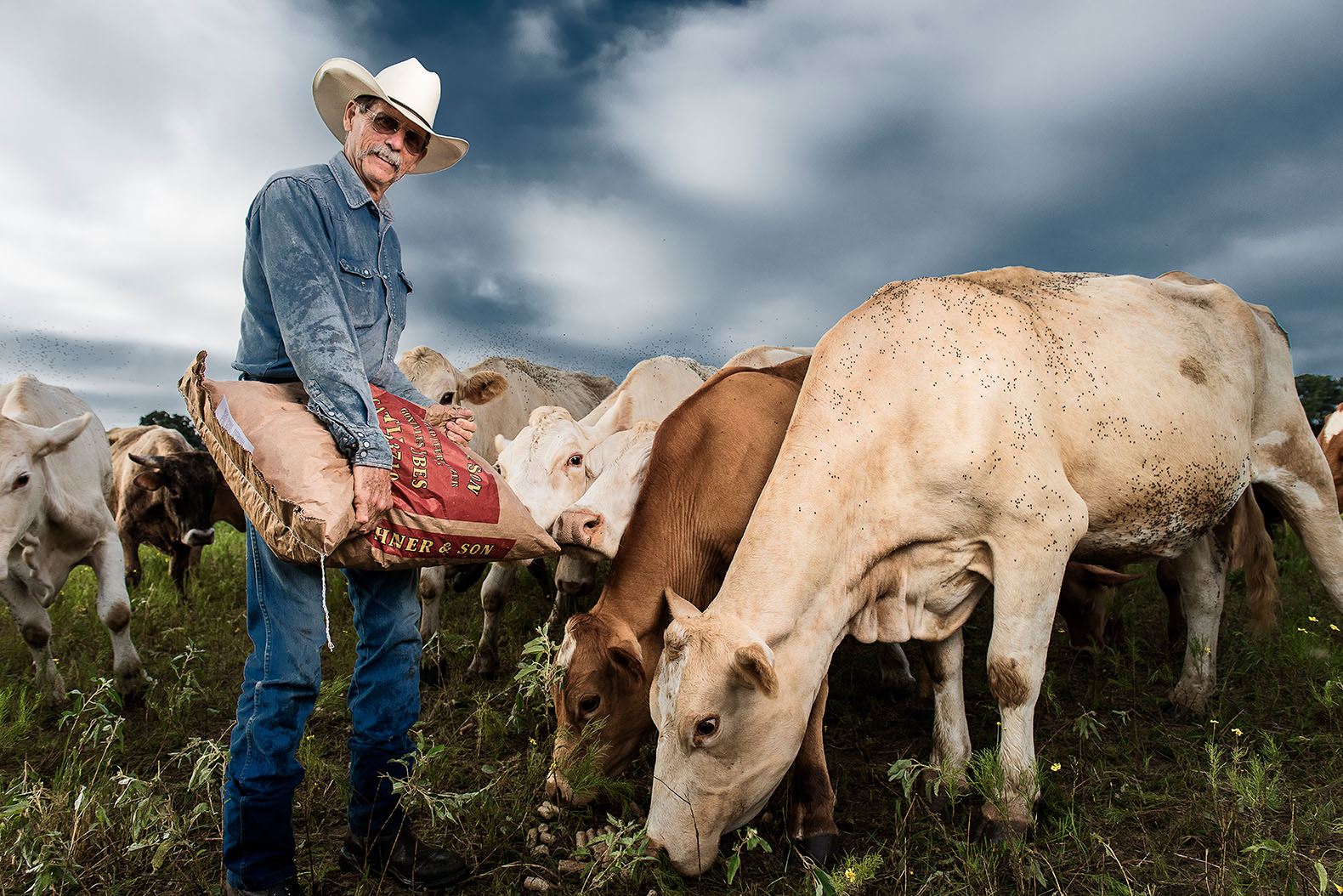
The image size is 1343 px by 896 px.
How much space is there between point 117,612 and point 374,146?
176 inches

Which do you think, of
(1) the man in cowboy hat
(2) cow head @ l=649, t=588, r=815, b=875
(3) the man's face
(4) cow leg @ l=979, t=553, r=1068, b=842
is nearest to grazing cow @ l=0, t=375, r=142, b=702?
(1) the man in cowboy hat

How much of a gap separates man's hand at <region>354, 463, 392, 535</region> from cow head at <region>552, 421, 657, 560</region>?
1.67 m

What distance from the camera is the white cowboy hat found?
2896mm

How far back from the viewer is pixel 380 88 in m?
2.87

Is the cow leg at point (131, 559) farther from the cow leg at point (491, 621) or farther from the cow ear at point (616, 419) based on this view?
the cow ear at point (616, 419)

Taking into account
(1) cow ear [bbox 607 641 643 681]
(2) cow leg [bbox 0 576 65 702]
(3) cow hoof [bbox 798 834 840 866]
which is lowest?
(2) cow leg [bbox 0 576 65 702]

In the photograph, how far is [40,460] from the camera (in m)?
5.61

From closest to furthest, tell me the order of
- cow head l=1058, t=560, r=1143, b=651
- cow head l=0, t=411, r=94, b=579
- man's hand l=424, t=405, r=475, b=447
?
man's hand l=424, t=405, r=475, b=447 → cow head l=0, t=411, r=94, b=579 → cow head l=1058, t=560, r=1143, b=651

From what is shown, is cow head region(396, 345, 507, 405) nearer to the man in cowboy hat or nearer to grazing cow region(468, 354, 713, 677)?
grazing cow region(468, 354, 713, 677)

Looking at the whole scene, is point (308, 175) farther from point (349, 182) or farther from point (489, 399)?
point (489, 399)

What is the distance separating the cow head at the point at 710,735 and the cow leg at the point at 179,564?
7577mm

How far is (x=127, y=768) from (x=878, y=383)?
456 centimetres

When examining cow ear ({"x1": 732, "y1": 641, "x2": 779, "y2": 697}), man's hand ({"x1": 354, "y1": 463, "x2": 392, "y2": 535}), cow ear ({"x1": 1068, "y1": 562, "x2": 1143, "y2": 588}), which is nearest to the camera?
man's hand ({"x1": 354, "y1": 463, "x2": 392, "y2": 535})

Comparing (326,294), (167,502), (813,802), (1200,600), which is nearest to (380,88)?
(326,294)
